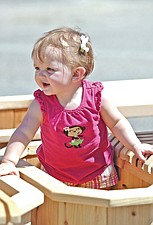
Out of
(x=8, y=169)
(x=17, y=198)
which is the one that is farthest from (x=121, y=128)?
(x=17, y=198)

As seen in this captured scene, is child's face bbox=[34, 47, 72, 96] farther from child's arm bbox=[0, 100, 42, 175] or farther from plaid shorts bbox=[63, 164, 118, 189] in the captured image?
plaid shorts bbox=[63, 164, 118, 189]

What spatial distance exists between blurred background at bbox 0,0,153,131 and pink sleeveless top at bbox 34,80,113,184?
2050 millimetres

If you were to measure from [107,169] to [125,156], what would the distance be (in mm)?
75

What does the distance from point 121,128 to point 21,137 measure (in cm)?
Result: 34

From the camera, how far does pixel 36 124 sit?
2723mm

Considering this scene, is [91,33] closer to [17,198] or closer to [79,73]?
[79,73]

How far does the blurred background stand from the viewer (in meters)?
5.23

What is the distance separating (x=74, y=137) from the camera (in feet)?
8.89

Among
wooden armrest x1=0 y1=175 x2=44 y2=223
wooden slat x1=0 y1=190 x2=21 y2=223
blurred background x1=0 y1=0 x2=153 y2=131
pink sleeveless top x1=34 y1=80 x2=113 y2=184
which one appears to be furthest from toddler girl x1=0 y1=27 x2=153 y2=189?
blurred background x1=0 y1=0 x2=153 y2=131

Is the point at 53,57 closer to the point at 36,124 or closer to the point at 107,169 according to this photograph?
the point at 36,124

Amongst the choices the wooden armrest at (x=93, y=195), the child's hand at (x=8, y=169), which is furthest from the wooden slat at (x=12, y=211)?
the child's hand at (x=8, y=169)

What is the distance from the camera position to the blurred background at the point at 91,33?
17.2ft

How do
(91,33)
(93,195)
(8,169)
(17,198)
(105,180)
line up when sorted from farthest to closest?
(91,33)
(105,180)
(8,169)
(93,195)
(17,198)

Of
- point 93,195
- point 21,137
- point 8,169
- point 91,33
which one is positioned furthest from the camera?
point 91,33
